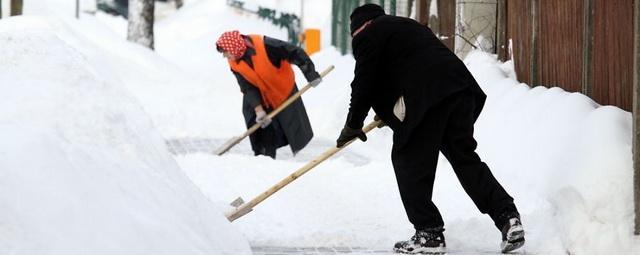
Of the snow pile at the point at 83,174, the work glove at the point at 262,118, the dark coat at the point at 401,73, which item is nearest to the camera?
the snow pile at the point at 83,174

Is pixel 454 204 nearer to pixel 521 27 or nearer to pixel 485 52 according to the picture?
pixel 521 27

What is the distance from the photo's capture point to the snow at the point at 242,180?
441 centimetres

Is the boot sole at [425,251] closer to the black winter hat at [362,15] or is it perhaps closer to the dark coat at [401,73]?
the dark coat at [401,73]

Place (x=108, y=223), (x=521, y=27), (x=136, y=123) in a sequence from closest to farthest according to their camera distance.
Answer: (x=108, y=223)
(x=136, y=123)
(x=521, y=27)

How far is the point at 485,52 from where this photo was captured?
36.3 ft

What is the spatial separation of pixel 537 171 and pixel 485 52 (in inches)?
156

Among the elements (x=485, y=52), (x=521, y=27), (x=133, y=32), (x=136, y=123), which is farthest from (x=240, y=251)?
(x=133, y=32)

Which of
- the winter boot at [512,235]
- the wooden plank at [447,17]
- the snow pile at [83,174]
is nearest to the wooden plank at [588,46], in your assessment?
the winter boot at [512,235]

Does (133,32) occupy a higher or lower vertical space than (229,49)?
lower

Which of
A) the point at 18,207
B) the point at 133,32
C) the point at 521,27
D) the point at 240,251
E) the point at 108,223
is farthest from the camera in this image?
the point at 133,32

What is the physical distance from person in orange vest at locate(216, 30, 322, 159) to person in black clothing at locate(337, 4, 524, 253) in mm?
4030

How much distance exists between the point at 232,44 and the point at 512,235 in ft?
15.3

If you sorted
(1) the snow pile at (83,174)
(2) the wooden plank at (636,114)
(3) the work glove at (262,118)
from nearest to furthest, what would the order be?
(1) the snow pile at (83,174)
(2) the wooden plank at (636,114)
(3) the work glove at (262,118)

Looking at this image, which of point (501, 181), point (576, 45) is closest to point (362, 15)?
point (501, 181)
